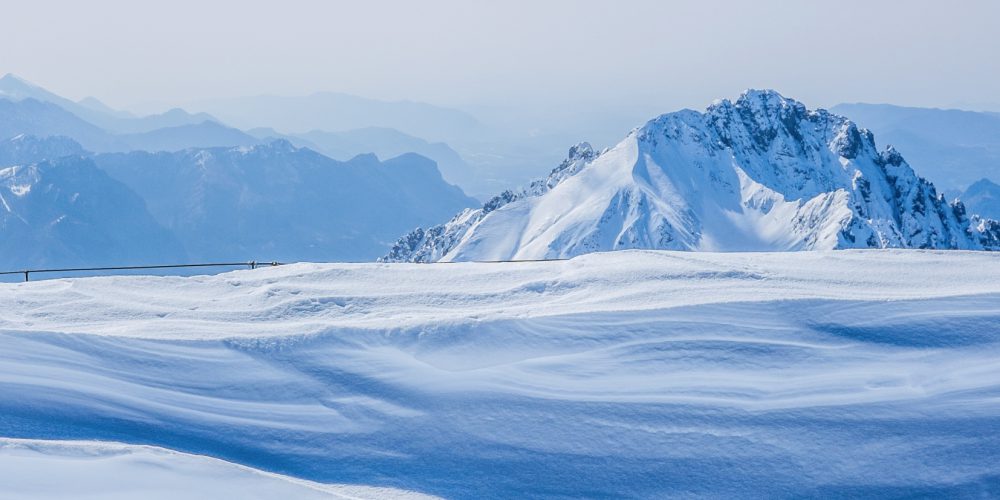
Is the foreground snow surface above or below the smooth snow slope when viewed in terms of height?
above

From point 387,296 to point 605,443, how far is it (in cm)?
294

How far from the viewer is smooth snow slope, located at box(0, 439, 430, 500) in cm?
441

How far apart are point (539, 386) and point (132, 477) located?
2343 mm

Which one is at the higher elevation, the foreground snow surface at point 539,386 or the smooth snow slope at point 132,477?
the foreground snow surface at point 539,386

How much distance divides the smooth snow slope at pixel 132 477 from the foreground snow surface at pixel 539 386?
25 mm

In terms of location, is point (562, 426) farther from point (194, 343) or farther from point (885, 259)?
point (885, 259)

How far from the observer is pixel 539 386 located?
5.62 m

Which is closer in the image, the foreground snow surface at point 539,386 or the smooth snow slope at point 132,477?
the smooth snow slope at point 132,477

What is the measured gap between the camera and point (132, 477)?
4566mm

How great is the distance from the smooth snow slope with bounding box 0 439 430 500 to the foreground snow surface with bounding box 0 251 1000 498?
25mm

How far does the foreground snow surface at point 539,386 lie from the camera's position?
4.89 m

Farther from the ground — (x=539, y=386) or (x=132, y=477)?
(x=539, y=386)

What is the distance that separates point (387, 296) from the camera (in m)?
7.54

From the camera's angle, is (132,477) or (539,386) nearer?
(132,477)
